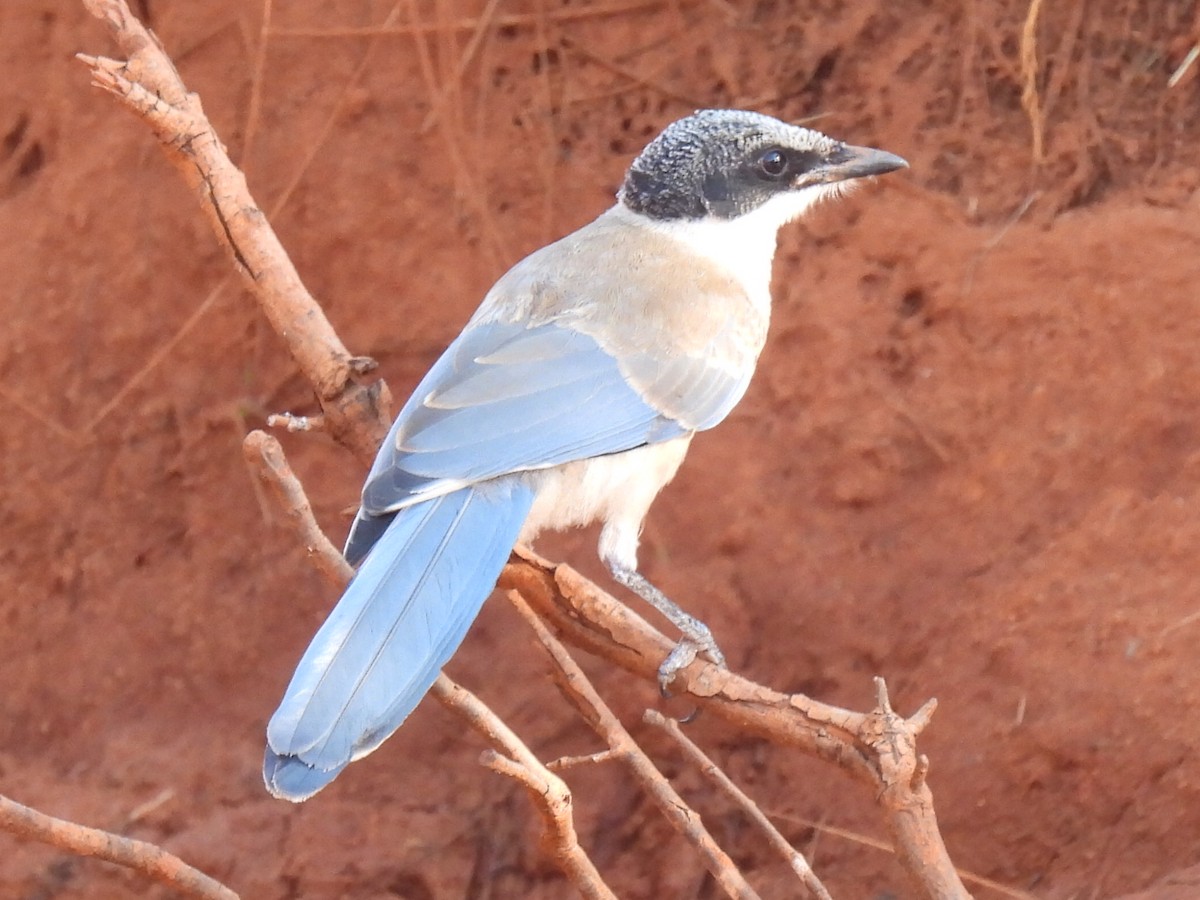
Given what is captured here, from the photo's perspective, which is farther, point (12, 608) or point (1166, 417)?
point (12, 608)

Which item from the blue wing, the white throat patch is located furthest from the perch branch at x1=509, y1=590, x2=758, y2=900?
the white throat patch

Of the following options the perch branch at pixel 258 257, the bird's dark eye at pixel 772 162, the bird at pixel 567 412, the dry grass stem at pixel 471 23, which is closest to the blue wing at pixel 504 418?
the bird at pixel 567 412

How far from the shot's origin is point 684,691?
2133mm

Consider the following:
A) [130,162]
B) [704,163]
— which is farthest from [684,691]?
[130,162]

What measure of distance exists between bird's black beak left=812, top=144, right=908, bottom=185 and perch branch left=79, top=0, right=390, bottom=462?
1.03 metres

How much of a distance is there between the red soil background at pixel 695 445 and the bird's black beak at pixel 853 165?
60 cm

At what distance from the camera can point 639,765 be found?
234 centimetres

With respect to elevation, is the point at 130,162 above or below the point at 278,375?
above

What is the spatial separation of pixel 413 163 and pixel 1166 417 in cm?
198

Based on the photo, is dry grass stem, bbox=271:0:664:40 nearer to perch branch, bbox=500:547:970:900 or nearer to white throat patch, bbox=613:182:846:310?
white throat patch, bbox=613:182:846:310

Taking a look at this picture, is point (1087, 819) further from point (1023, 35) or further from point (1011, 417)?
point (1023, 35)

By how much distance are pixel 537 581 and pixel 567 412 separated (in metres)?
0.30

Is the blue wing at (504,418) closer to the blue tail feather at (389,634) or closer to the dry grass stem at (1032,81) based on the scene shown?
the blue tail feather at (389,634)

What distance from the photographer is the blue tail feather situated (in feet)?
5.57
